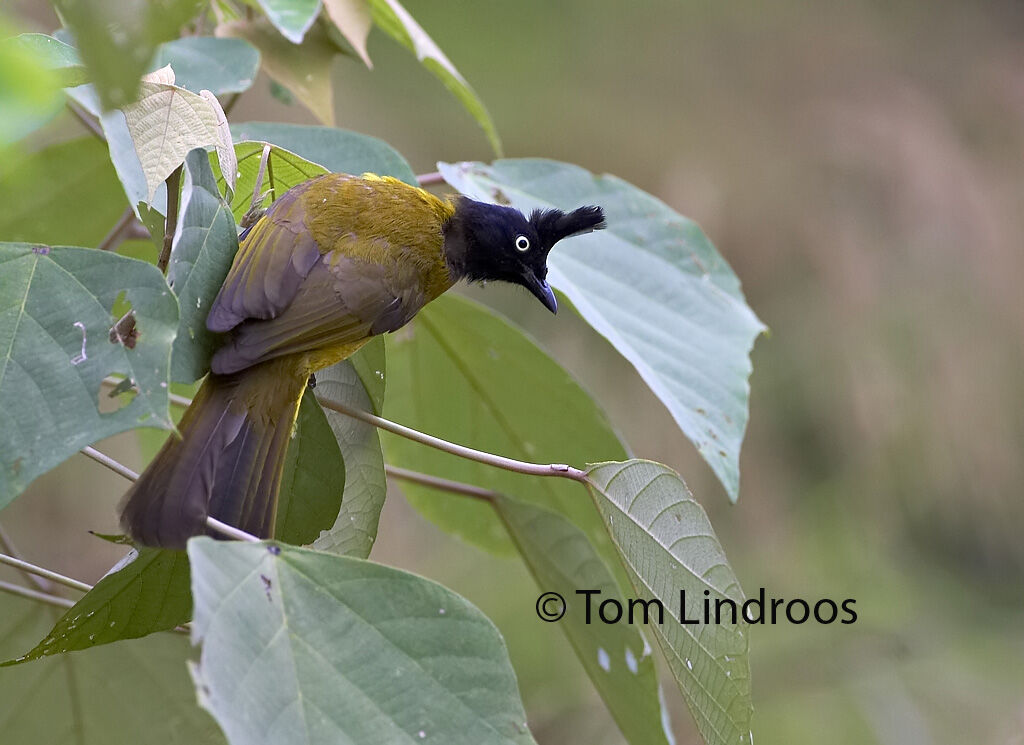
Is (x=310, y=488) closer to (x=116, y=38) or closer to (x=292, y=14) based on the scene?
(x=292, y=14)

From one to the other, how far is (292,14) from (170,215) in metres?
0.51

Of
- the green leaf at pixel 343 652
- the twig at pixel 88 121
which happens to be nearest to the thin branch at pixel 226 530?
the green leaf at pixel 343 652

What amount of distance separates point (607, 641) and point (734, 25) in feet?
15.5

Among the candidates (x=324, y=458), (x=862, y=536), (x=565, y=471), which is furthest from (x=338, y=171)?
(x=862, y=536)

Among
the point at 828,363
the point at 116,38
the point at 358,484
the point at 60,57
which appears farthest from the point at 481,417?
the point at 828,363

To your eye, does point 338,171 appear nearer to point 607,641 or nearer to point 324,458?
point 324,458

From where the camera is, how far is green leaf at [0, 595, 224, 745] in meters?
1.66

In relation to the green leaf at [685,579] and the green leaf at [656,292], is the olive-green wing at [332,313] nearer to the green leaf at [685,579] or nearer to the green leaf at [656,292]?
the green leaf at [656,292]

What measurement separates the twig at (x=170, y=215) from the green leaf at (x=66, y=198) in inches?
24.2

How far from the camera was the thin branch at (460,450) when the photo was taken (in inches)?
52.5

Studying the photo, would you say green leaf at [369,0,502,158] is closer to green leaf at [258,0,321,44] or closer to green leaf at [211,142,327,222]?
green leaf at [258,0,321,44]

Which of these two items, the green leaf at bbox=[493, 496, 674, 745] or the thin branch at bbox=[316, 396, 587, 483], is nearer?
the thin branch at bbox=[316, 396, 587, 483]

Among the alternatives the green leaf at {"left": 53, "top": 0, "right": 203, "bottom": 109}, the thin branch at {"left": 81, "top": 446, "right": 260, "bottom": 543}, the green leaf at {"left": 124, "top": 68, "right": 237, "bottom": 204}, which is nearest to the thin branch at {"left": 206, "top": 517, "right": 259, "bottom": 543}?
the thin branch at {"left": 81, "top": 446, "right": 260, "bottom": 543}

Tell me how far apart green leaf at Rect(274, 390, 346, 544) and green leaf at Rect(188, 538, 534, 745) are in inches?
11.8
